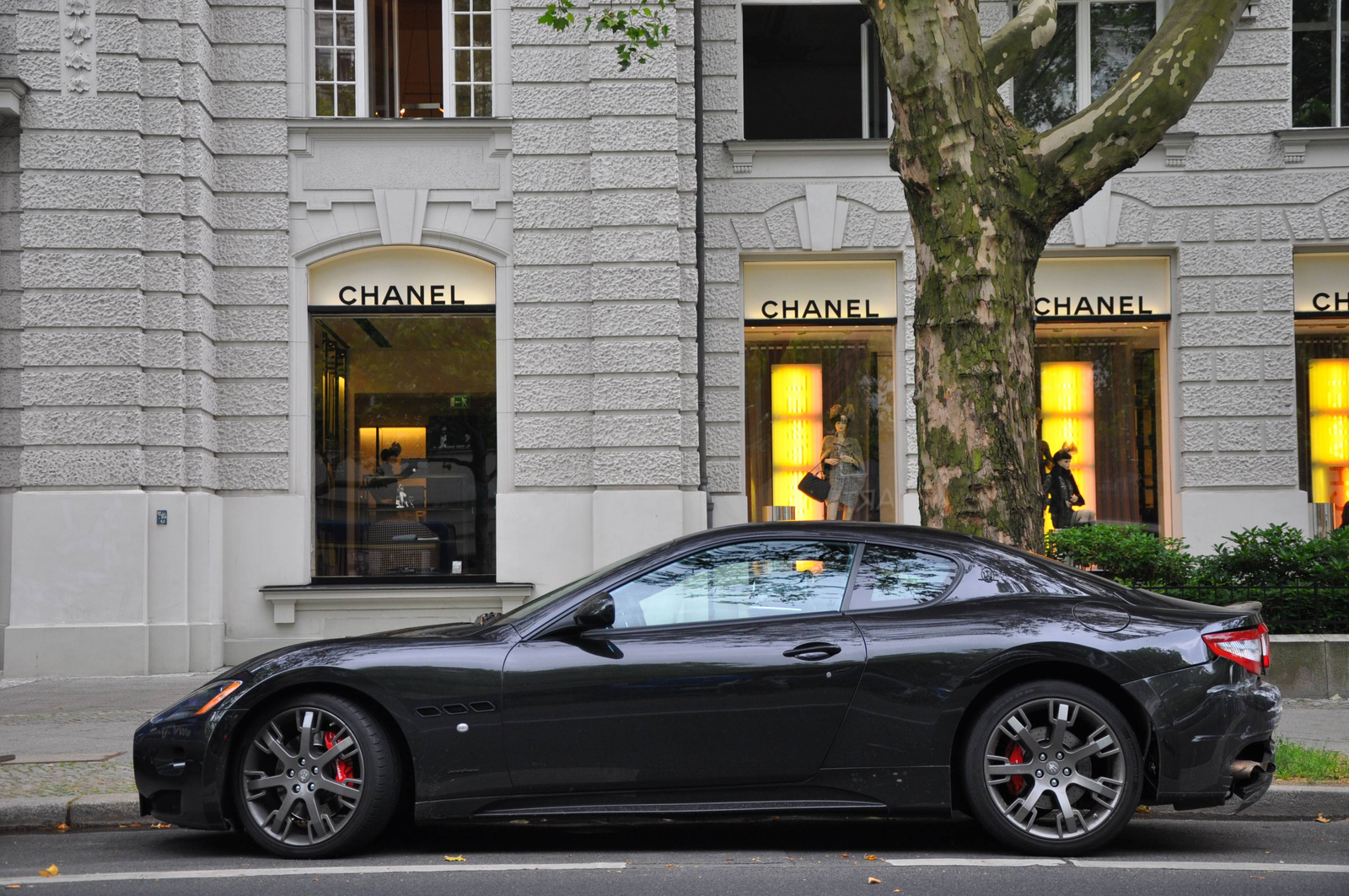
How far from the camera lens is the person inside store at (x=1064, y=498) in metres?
14.3

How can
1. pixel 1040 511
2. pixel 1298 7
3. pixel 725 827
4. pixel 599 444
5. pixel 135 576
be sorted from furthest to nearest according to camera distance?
pixel 1298 7 < pixel 599 444 < pixel 135 576 < pixel 1040 511 < pixel 725 827

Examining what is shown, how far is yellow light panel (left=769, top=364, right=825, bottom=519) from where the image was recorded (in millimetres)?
14250

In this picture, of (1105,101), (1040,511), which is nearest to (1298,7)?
(1105,101)

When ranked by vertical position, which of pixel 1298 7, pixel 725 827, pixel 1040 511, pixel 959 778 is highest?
pixel 1298 7

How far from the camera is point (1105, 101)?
8008mm

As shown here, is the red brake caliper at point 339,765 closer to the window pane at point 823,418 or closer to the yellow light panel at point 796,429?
the window pane at point 823,418

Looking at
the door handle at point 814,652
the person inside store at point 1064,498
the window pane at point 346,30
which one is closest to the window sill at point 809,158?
the person inside store at point 1064,498

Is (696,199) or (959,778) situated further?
Result: (696,199)

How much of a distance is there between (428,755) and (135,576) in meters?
7.65

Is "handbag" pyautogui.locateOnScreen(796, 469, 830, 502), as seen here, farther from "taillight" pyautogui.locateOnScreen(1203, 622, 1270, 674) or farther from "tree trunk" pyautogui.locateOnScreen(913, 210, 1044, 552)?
"taillight" pyautogui.locateOnScreen(1203, 622, 1270, 674)

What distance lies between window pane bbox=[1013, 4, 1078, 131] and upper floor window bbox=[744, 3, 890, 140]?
1539 millimetres

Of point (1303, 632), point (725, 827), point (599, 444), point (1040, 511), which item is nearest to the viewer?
point (725, 827)

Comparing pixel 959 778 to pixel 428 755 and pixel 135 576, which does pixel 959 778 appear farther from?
pixel 135 576

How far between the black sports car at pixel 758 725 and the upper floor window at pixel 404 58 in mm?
9257
